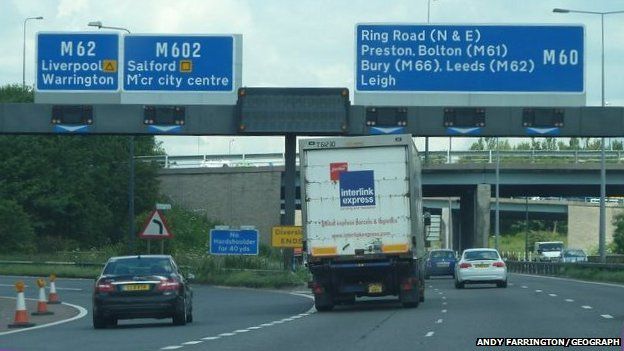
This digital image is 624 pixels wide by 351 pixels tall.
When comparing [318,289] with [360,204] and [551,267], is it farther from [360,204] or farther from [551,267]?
[551,267]

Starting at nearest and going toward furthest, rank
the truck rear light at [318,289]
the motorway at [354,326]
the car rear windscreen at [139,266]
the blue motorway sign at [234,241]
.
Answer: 1. the motorway at [354,326]
2. the car rear windscreen at [139,266]
3. the truck rear light at [318,289]
4. the blue motorway sign at [234,241]

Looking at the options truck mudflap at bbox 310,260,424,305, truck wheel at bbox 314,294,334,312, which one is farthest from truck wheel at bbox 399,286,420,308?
truck wheel at bbox 314,294,334,312

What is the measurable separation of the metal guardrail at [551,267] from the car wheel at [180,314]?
31990mm

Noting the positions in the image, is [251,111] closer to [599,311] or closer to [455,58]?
[455,58]

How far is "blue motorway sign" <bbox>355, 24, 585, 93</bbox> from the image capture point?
38750 millimetres

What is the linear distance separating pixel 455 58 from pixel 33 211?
61772 millimetres

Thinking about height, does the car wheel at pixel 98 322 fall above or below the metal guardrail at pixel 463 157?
below

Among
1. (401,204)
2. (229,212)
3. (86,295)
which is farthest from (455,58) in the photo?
(229,212)

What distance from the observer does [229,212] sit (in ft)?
249

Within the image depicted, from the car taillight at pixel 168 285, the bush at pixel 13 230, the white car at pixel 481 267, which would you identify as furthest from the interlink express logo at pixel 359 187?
the bush at pixel 13 230

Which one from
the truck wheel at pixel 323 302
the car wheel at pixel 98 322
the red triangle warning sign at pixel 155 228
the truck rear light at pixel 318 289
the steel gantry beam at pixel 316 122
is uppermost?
the steel gantry beam at pixel 316 122

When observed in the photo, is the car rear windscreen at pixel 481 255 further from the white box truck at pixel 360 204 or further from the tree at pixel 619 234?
the tree at pixel 619 234

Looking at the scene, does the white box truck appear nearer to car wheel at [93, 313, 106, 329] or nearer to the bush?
car wheel at [93, 313, 106, 329]

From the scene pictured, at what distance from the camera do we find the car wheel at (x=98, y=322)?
25.9 m
